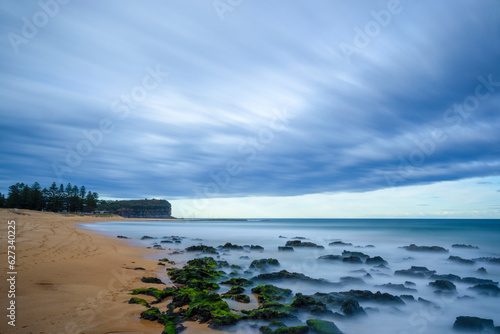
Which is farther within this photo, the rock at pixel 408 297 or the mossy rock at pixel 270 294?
the rock at pixel 408 297

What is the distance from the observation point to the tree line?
76.2 m

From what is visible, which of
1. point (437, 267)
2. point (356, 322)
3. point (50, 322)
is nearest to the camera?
point (50, 322)

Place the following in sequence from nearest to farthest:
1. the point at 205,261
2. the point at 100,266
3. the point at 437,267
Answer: the point at 100,266, the point at 205,261, the point at 437,267

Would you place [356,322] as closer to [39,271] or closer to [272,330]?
[272,330]

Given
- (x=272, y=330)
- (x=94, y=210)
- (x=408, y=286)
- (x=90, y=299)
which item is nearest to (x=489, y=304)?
(x=408, y=286)

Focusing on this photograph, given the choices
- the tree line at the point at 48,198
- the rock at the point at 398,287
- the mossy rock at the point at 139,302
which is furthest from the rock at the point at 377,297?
the tree line at the point at 48,198

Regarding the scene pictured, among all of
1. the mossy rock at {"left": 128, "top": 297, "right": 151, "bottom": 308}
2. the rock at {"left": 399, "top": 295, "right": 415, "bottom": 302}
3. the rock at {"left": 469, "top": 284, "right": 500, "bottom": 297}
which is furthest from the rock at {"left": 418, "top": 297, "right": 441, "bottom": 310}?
the mossy rock at {"left": 128, "top": 297, "right": 151, "bottom": 308}

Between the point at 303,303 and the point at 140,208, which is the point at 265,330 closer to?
the point at 303,303

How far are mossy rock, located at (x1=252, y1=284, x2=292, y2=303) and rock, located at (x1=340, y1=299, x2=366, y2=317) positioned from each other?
222cm

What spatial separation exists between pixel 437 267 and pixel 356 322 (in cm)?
1487

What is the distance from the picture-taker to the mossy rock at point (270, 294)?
10226 millimetres

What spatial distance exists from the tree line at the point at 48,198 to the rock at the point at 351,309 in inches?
3687

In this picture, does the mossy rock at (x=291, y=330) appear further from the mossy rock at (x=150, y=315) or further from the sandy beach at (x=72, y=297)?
the mossy rock at (x=150, y=315)

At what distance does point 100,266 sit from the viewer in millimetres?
12977
